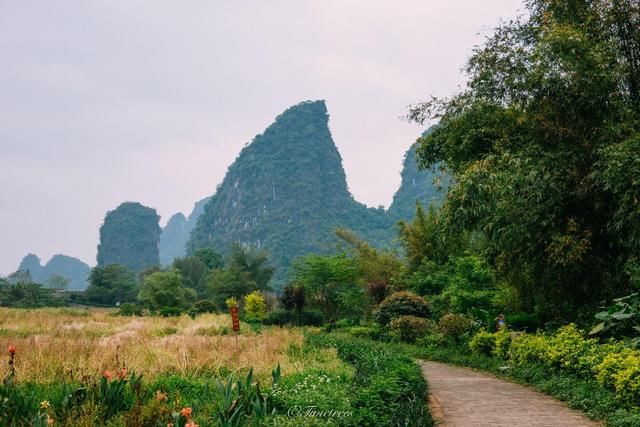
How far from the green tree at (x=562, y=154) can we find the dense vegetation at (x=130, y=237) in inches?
Result: 4977

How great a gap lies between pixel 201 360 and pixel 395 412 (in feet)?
15.6

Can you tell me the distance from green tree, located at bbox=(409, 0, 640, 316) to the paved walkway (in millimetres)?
2775

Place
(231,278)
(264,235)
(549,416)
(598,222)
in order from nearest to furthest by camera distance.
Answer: (549,416) → (598,222) → (231,278) → (264,235)

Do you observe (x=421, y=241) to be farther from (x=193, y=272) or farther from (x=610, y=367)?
(x=193, y=272)

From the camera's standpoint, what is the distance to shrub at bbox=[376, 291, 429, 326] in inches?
746

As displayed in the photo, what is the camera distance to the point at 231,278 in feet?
155

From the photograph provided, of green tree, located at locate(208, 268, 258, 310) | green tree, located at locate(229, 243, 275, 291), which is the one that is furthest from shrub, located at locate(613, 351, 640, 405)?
green tree, located at locate(229, 243, 275, 291)

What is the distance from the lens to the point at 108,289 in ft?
201

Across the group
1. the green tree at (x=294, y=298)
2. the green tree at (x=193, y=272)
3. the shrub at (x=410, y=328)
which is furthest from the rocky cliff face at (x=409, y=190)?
the shrub at (x=410, y=328)

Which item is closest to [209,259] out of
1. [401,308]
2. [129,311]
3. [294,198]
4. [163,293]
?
[163,293]

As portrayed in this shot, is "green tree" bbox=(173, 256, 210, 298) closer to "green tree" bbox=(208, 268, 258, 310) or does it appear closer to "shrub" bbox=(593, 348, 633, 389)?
"green tree" bbox=(208, 268, 258, 310)

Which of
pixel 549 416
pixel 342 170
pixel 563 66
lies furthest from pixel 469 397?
pixel 342 170

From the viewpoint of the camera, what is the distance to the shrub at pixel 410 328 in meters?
16.5

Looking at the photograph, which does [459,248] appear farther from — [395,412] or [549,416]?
[395,412]
